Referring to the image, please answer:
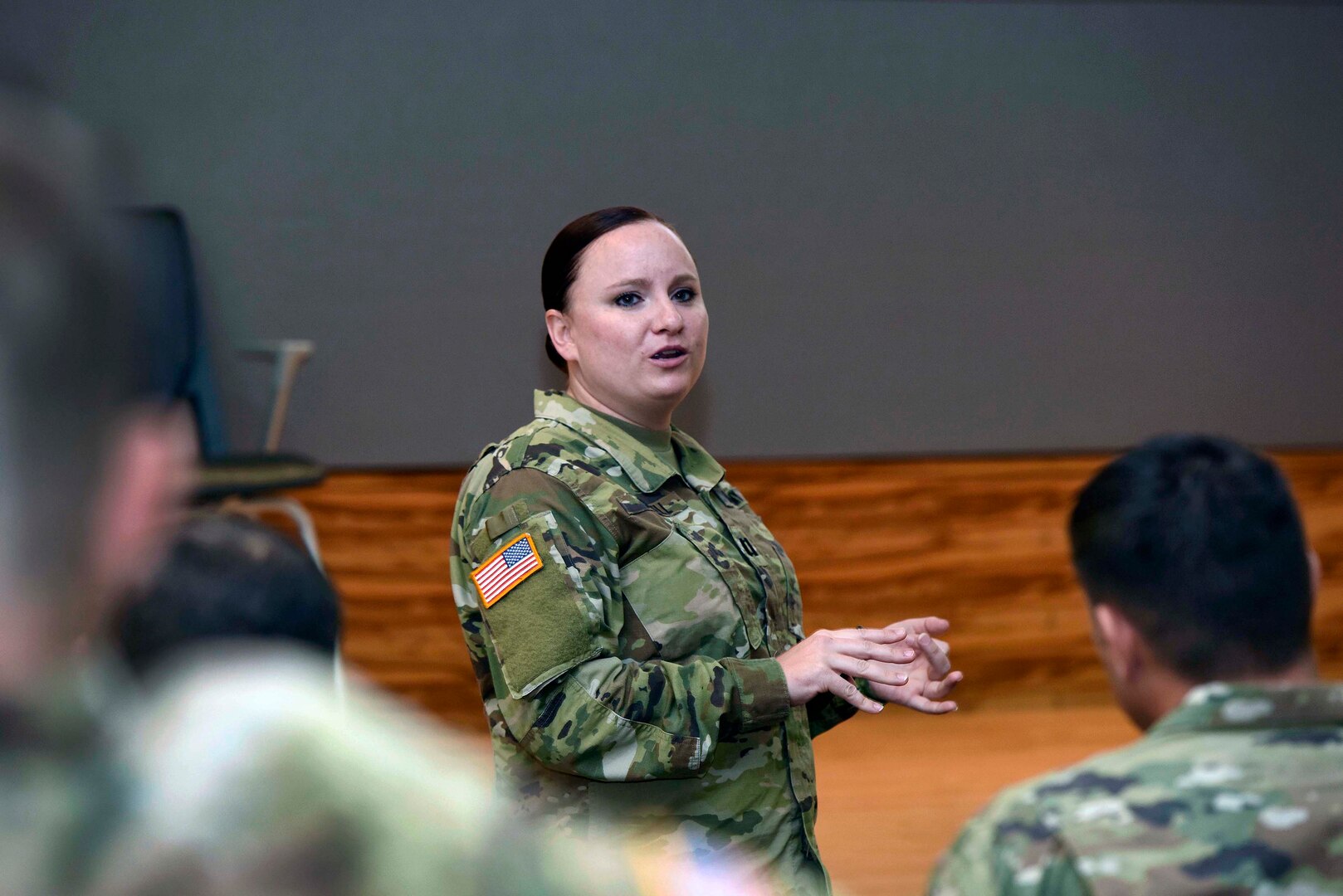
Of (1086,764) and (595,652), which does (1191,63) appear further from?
(1086,764)

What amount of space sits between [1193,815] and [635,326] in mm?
987

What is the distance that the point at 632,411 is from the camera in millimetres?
1662

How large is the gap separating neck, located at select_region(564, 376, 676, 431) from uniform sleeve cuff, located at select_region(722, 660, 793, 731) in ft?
1.24

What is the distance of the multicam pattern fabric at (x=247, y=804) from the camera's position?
1.19ft

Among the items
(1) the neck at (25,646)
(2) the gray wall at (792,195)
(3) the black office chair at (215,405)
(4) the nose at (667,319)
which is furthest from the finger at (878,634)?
(2) the gray wall at (792,195)

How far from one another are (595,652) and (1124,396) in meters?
2.94

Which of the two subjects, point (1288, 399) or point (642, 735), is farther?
point (1288, 399)

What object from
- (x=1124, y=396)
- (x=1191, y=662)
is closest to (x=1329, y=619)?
(x=1124, y=396)

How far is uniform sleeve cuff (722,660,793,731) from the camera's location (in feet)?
4.58

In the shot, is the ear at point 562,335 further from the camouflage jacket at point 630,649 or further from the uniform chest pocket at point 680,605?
the uniform chest pocket at point 680,605

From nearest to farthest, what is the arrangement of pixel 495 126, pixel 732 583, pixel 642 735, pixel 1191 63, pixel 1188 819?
pixel 1188 819 → pixel 642 735 → pixel 732 583 → pixel 495 126 → pixel 1191 63

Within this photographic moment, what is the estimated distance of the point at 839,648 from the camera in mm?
1422

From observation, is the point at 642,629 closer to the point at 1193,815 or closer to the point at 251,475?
the point at 1193,815

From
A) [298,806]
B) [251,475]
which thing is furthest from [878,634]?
[251,475]
